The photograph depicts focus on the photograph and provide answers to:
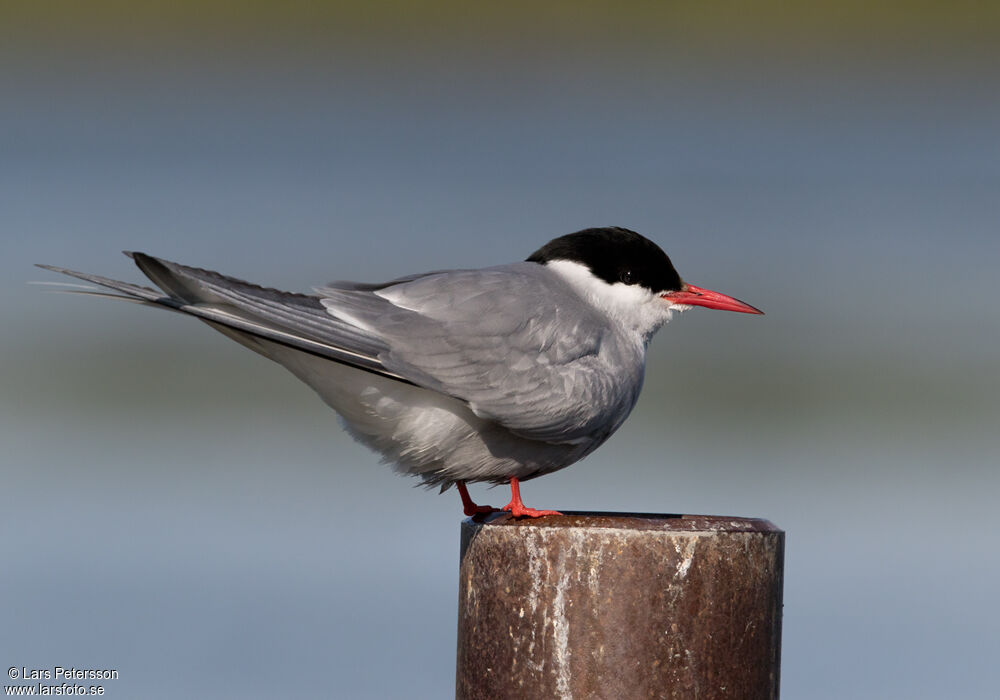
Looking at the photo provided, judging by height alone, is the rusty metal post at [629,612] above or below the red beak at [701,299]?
below

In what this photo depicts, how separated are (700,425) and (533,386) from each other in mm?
6215

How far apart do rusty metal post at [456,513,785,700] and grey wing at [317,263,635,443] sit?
598 mm

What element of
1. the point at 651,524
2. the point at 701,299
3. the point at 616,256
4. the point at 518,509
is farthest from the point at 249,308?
the point at 701,299

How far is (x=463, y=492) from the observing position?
3568 mm

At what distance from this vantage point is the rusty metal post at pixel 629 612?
95.7 inches

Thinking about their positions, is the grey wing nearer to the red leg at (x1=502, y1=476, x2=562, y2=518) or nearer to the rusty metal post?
the red leg at (x1=502, y1=476, x2=562, y2=518)

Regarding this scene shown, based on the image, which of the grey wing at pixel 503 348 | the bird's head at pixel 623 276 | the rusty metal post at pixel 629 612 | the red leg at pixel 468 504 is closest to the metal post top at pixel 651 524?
the rusty metal post at pixel 629 612

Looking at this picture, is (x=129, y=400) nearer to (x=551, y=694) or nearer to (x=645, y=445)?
(x=645, y=445)

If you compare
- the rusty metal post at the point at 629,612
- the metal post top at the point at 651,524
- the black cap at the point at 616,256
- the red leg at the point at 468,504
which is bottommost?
the rusty metal post at the point at 629,612

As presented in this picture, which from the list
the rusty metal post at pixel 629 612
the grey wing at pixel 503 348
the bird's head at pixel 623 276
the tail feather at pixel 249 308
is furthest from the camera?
the bird's head at pixel 623 276

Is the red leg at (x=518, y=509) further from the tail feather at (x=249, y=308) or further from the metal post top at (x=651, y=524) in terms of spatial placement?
the tail feather at (x=249, y=308)

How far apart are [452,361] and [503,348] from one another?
0.51 ft

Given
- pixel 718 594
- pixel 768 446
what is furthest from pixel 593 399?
pixel 768 446

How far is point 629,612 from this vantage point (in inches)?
95.9
